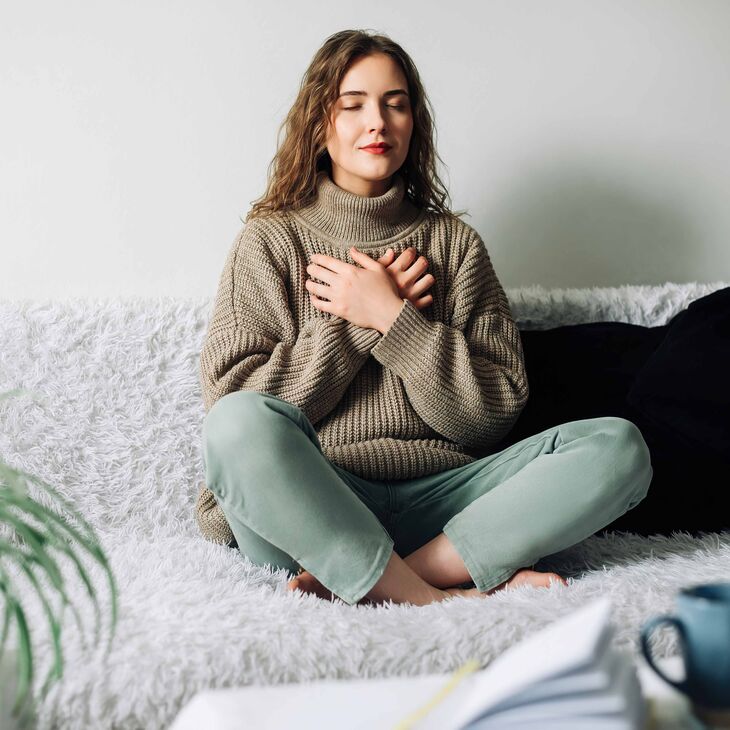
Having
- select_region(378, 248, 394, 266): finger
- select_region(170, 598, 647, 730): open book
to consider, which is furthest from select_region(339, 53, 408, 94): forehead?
select_region(170, 598, 647, 730): open book

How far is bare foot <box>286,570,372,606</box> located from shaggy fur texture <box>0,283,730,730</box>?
0.19 ft

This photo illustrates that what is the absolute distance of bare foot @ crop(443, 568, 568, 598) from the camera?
118 cm

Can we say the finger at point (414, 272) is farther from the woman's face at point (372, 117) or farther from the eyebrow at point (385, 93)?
the eyebrow at point (385, 93)

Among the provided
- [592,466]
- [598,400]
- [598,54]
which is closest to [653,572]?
[592,466]

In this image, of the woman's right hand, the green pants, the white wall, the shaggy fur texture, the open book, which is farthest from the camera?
the white wall

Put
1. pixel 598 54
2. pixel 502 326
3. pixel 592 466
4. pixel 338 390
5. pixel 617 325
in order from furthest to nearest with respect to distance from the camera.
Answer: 1. pixel 598 54
2. pixel 617 325
3. pixel 502 326
4. pixel 338 390
5. pixel 592 466

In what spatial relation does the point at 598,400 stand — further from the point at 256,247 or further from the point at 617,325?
the point at 256,247

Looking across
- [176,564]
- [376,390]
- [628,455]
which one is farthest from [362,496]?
[628,455]

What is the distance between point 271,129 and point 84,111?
361mm

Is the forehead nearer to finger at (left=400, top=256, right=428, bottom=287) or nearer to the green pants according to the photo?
finger at (left=400, top=256, right=428, bottom=287)

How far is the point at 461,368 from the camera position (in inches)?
54.6

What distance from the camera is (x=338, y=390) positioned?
1389 millimetres

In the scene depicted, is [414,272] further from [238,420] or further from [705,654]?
[705,654]

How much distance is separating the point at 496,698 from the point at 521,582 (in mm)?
653
